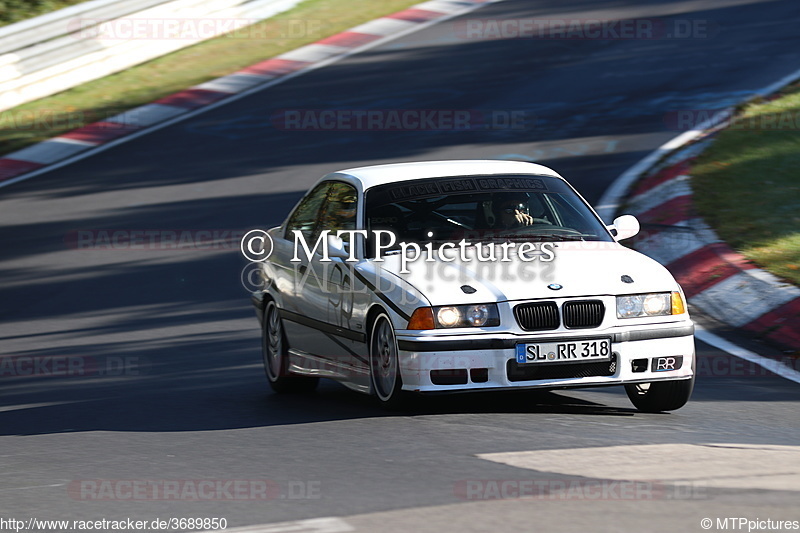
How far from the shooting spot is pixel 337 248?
864 centimetres

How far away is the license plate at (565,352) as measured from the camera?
7594 millimetres

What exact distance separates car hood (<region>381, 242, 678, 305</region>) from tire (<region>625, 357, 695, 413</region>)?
0.55m

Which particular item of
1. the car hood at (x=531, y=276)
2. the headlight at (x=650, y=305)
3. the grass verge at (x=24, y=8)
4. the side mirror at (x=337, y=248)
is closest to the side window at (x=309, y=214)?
the side mirror at (x=337, y=248)

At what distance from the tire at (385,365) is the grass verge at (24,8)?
1784cm

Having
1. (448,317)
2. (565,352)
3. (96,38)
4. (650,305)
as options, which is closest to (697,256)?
(650,305)

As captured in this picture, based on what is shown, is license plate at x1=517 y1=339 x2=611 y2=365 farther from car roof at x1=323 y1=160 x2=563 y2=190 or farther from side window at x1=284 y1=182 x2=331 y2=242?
side window at x1=284 y1=182 x2=331 y2=242

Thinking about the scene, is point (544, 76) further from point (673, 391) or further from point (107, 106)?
point (673, 391)

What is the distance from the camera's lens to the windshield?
8.57 m

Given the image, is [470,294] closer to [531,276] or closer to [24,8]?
[531,276]

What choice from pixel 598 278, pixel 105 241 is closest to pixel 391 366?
pixel 598 278

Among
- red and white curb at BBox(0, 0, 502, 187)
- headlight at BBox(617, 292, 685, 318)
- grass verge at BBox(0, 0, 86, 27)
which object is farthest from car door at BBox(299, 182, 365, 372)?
grass verge at BBox(0, 0, 86, 27)

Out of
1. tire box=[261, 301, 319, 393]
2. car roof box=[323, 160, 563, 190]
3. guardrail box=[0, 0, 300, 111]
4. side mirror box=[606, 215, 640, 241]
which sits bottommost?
tire box=[261, 301, 319, 393]

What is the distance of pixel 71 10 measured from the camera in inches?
867

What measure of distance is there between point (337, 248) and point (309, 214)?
1142 millimetres
